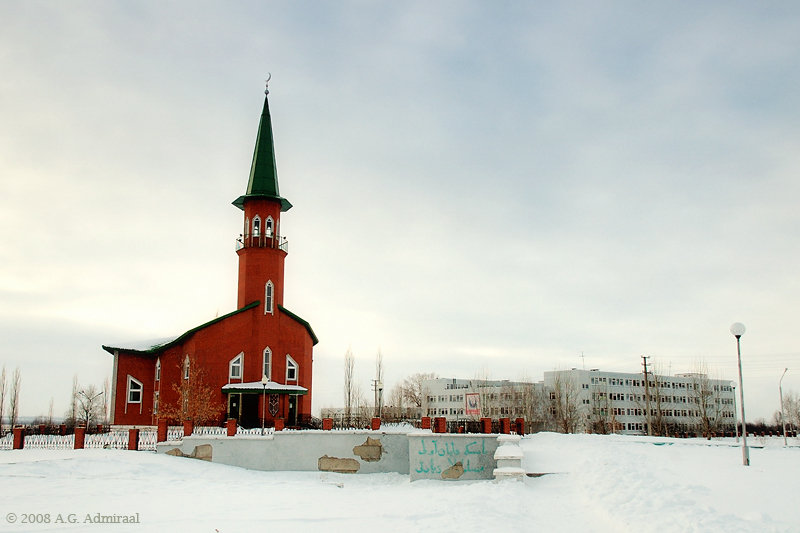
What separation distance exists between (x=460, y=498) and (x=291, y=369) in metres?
25.2

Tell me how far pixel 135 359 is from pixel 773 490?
34.2m

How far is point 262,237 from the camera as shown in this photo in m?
37.5

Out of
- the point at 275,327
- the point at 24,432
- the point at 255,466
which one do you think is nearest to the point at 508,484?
the point at 255,466

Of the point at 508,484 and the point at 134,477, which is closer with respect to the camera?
the point at 508,484

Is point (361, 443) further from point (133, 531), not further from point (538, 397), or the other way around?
point (538, 397)

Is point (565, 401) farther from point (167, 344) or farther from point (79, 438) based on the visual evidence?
point (79, 438)

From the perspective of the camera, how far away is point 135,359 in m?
37.0

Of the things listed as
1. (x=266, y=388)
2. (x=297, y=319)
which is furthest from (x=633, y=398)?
(x=266, y=388)

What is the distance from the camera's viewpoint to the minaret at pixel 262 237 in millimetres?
36656

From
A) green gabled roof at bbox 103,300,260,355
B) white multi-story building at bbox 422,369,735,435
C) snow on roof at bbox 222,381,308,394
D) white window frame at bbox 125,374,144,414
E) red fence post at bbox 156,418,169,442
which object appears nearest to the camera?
red fence post at bbox 156,418,169,442

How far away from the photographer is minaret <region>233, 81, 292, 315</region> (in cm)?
3666

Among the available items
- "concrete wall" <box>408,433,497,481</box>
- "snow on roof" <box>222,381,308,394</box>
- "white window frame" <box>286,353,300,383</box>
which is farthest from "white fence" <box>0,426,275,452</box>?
"white window frame" <box>286,353,300,383</box>

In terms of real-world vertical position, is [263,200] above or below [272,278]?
above

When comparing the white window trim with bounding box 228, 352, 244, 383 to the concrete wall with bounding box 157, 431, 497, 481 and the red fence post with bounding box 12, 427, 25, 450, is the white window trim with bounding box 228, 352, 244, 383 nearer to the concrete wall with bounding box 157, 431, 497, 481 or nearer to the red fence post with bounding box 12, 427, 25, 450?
the concrete wall with bounding box 157, 431, 497, 481
